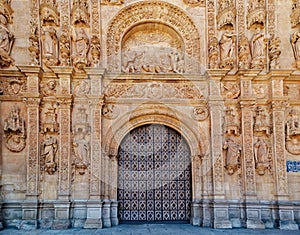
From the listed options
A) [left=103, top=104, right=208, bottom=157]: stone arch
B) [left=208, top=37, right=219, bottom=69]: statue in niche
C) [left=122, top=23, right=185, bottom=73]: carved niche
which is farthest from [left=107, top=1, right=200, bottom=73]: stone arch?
[left=103, top=104, right=208, bottom=157]: stone arch

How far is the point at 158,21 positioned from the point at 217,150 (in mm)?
4297

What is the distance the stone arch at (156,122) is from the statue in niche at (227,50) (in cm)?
194

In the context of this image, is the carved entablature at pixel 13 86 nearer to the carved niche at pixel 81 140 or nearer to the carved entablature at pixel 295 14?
the carved niche at pixel 81 140

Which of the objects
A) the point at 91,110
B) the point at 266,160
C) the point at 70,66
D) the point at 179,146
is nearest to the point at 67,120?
the point at 91,110

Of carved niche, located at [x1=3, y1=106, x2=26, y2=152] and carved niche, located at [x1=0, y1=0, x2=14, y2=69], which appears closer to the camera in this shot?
carved niche, located at [x1=3, y1=106, x2=26, y2=152]

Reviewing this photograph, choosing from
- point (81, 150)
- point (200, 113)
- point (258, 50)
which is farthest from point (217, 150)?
point (81, 150)

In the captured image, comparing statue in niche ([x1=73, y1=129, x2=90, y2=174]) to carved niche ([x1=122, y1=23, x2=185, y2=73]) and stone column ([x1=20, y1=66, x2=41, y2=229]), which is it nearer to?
stone column ([x1=20, y1=66, x2=41, y2=229])

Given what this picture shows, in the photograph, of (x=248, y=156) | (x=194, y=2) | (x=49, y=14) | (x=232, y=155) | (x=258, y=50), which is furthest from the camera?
(x=194, y=2)

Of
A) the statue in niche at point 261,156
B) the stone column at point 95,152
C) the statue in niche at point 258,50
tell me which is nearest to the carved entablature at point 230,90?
the statue in niche at point 258,50

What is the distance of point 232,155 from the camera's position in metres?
10.3

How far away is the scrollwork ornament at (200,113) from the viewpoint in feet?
35.1

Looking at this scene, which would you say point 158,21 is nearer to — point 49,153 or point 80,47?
point 80,47

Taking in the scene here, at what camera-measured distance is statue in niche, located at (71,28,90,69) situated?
34.4ft

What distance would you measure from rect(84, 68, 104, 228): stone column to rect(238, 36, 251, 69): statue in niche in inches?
160
